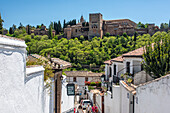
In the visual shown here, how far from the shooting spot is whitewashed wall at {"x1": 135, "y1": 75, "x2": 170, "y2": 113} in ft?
17.2

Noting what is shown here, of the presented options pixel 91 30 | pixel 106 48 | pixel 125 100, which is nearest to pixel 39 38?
pixel 91 30

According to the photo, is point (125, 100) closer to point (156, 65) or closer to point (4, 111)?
point (156, 65)

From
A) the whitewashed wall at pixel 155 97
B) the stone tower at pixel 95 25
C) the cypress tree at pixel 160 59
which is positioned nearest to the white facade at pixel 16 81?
the whitewashed wall at pixel 155 97

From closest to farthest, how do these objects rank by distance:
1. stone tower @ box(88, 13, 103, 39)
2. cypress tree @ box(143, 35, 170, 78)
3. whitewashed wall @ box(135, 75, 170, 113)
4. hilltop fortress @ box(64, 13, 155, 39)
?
whitewashed wall @ box(135, 75, 170, 113)
cypress tree @ box(143, 35, 170, 78)
hilltop fortress @ box(64, 13, 155, 39)
stone tower @ box(88, 13, 103, 39)

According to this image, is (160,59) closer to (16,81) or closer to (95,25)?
(16,81)

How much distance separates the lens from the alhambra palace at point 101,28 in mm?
87688

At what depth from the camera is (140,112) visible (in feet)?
24.2

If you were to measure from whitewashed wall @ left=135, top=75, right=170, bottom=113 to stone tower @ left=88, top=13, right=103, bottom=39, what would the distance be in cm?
8266

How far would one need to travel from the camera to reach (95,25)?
297 feet

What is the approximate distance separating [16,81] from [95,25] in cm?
8810

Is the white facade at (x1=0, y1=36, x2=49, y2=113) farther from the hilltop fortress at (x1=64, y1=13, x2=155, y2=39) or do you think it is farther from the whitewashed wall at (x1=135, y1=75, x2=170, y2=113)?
the hilltop fortress at (x1=64, y1=13, x2=155, y2=39)

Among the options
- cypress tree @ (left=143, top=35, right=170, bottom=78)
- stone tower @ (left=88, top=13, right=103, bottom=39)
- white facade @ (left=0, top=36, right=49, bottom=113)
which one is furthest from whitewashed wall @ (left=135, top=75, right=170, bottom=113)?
stone tower @ (left=88, top=13, right=103, bottom=39)

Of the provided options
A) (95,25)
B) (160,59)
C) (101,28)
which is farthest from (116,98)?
(101,28)

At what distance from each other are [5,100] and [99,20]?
87.4 meters
